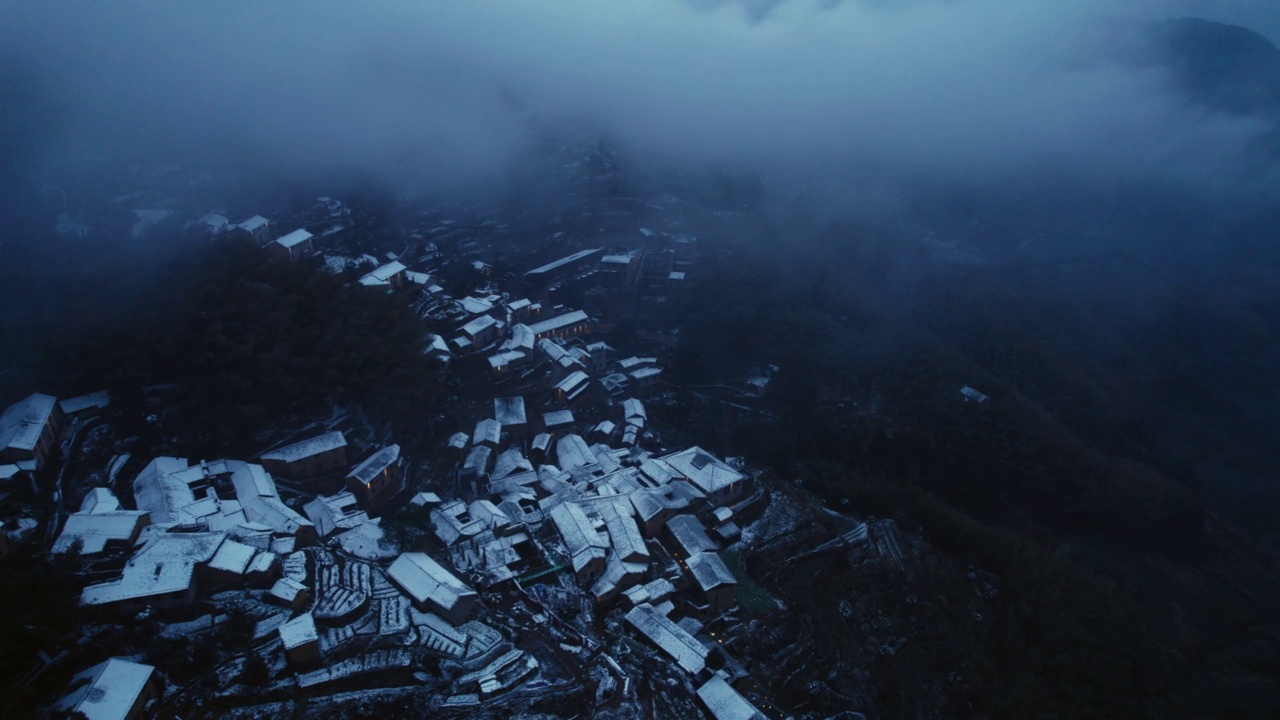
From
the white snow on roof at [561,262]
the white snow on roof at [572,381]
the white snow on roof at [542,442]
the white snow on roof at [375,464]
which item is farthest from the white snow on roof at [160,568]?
the white snow on roof at [561,262]

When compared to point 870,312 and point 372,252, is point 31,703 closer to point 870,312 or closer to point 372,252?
point 372,252

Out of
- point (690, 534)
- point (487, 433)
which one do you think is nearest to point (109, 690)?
point (487, 433)

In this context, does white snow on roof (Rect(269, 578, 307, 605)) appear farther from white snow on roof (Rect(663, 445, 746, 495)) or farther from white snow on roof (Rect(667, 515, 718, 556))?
white snow on roof (Rect(663, 445, 746, 495))

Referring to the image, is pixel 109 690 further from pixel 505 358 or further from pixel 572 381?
pixel 572 381

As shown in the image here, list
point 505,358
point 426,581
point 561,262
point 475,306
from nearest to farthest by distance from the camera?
point 426,581 → point 505,358 → point 475,306 → point 561,262

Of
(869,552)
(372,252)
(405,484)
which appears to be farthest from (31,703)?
(372,252)

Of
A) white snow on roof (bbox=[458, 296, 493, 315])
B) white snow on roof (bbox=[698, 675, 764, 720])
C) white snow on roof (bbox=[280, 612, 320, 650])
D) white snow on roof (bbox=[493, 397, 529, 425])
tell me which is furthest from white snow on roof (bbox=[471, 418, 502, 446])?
white snow on roof (bbox=[698, 675, 764, 720])
